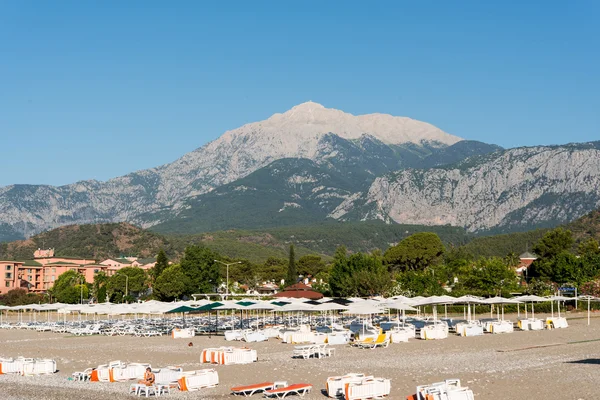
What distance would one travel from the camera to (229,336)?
4825 centimetres

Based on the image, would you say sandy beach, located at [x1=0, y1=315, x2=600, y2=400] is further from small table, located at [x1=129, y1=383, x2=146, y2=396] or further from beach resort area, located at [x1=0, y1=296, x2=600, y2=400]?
small table, located at [x1=129, y1=383, x2=146, y2=396]

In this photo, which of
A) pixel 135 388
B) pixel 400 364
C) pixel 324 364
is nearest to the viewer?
pixel 135 388

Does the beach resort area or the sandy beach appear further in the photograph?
the sandy beach

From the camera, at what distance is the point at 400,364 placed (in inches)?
1211

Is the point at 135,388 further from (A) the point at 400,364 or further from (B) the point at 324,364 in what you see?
(A) the point at 400,364

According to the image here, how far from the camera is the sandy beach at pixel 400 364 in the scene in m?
→ 23.5

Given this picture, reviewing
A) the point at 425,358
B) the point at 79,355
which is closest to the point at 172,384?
the point at 425,358

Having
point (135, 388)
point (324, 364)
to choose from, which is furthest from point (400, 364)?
point (135, 388)

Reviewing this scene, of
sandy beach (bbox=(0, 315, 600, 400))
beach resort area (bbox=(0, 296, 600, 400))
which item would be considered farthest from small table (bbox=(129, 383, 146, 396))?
sandy beach (bbox=(0, 315, 600, 400))

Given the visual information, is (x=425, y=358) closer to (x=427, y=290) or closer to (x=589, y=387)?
(x=589, y=387)

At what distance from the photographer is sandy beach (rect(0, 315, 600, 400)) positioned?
23516 millimetres

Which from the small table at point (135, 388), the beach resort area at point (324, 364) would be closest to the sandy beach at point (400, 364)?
the beach resort area at point (324, 364)

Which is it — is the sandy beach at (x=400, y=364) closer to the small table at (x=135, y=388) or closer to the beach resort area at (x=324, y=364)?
the beach resort area at (x=324, y=364)

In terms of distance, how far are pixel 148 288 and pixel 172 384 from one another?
11120cm
